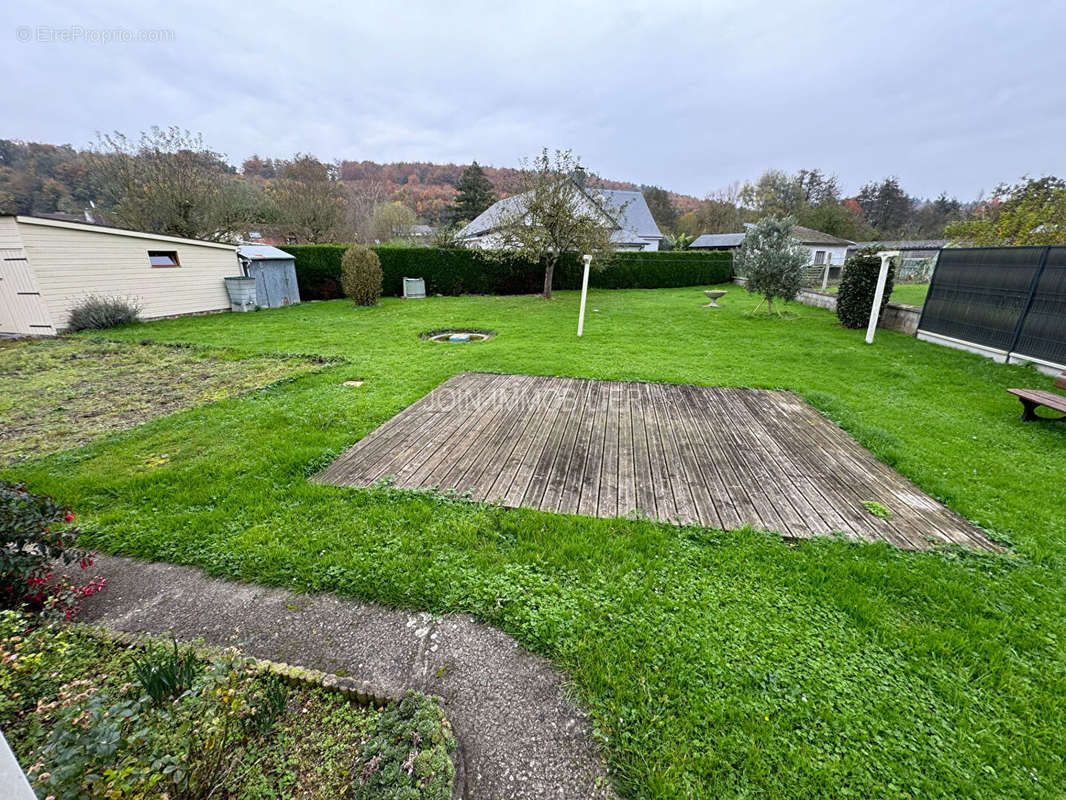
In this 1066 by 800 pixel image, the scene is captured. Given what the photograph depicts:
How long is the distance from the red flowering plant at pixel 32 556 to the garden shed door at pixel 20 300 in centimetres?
1064

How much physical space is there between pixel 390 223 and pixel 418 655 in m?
33.1

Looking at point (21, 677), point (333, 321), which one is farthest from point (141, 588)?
point (333, 321)

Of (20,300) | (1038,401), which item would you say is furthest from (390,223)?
(1038,401)

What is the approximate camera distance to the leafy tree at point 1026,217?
13.4m

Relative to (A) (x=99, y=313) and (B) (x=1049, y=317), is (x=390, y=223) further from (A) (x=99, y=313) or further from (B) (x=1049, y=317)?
(B) (x=1049, y=317)

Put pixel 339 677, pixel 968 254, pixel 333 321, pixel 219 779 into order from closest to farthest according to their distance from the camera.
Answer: pixel 219 779
pixel 339 677
pixel 968 254
pixel 333 321

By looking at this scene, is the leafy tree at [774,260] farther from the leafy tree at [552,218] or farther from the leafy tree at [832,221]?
the leafy tree at [832,221]

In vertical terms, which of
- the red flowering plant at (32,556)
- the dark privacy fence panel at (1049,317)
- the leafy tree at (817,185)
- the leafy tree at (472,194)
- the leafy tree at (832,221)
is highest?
the leafy tree at (817,185)

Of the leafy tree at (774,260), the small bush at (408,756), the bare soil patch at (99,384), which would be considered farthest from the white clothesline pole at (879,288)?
the bare soil patch at (99,384)

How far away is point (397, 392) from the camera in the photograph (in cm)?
537

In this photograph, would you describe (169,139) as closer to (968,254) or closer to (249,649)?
(249,649)

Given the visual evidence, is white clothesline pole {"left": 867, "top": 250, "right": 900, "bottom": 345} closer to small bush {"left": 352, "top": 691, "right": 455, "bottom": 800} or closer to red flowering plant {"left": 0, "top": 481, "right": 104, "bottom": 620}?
small bush {"left": 352, "top": 691, "right": 455, "bottom": 800}

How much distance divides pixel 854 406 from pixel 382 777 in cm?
583

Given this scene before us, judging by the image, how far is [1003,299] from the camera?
6.90 metres
